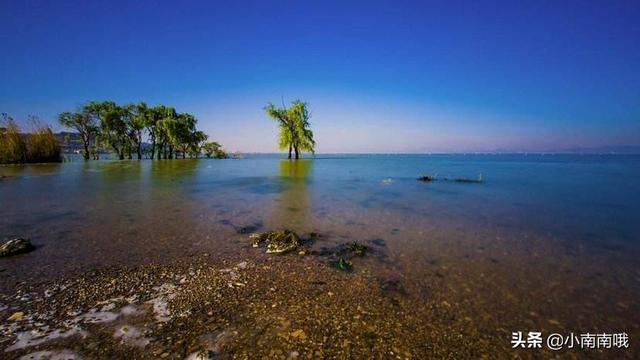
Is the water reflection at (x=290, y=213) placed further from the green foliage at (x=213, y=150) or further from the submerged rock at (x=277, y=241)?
the green foliage at (x=213, y=150)

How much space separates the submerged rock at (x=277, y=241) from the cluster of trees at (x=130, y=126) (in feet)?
213

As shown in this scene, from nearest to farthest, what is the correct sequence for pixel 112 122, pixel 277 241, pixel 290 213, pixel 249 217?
pixel 277 241, pixel 249 217, pixel 290 213, pixel 112 122

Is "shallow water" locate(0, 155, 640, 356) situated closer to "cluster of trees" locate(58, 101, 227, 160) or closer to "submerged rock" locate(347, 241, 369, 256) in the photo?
"submerged rock" locate(347, 241, 369, 256)

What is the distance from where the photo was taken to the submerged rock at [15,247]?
6.46 m

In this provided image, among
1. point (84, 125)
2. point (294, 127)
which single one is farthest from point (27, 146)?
point (294, 127)

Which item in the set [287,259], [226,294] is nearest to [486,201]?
[287,259]

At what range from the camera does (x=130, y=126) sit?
64500 millimetres

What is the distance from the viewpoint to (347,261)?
6.63 metres

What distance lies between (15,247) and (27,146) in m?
53.4

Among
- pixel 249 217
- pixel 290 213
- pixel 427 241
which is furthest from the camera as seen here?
pixel 290 213

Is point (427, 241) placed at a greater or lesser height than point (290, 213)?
lesser

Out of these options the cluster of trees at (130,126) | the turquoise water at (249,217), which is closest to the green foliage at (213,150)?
the cluster of trees at (130,126)

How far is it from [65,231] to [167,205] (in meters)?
4.53

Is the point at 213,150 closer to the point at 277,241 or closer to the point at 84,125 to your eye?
the point at 84,125
